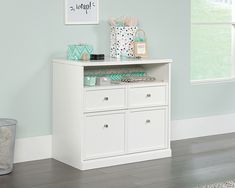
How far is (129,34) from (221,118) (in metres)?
1.41

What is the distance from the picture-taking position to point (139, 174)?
402 centimetres

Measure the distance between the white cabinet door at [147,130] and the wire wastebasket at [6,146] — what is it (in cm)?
86

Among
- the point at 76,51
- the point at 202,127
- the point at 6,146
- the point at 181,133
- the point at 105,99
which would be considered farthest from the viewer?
the point at 202,127

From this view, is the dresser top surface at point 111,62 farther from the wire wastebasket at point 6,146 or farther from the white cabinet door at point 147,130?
the wire wastebasket at point 6,146

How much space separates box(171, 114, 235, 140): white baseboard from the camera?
5176mm

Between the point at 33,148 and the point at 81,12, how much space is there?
1.09m

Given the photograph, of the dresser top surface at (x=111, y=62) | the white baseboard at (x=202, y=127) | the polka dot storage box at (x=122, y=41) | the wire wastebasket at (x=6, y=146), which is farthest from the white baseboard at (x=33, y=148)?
the white baseboard at (x=202, y=127)

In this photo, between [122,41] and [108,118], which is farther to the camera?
[122,41]

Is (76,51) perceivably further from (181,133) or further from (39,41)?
(181,133)

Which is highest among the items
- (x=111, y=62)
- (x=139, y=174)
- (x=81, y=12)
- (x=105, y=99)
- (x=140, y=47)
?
(x=81, y=12)

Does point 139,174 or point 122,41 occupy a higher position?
point 122,41

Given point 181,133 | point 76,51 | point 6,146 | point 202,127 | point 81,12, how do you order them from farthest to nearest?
1. point 202,127
2. point 181,133
3. point 81,12
4. point 76,51
5. point 6,146

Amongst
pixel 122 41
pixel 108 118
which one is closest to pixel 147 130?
pixel 108 118

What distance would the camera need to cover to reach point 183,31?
203 inches
